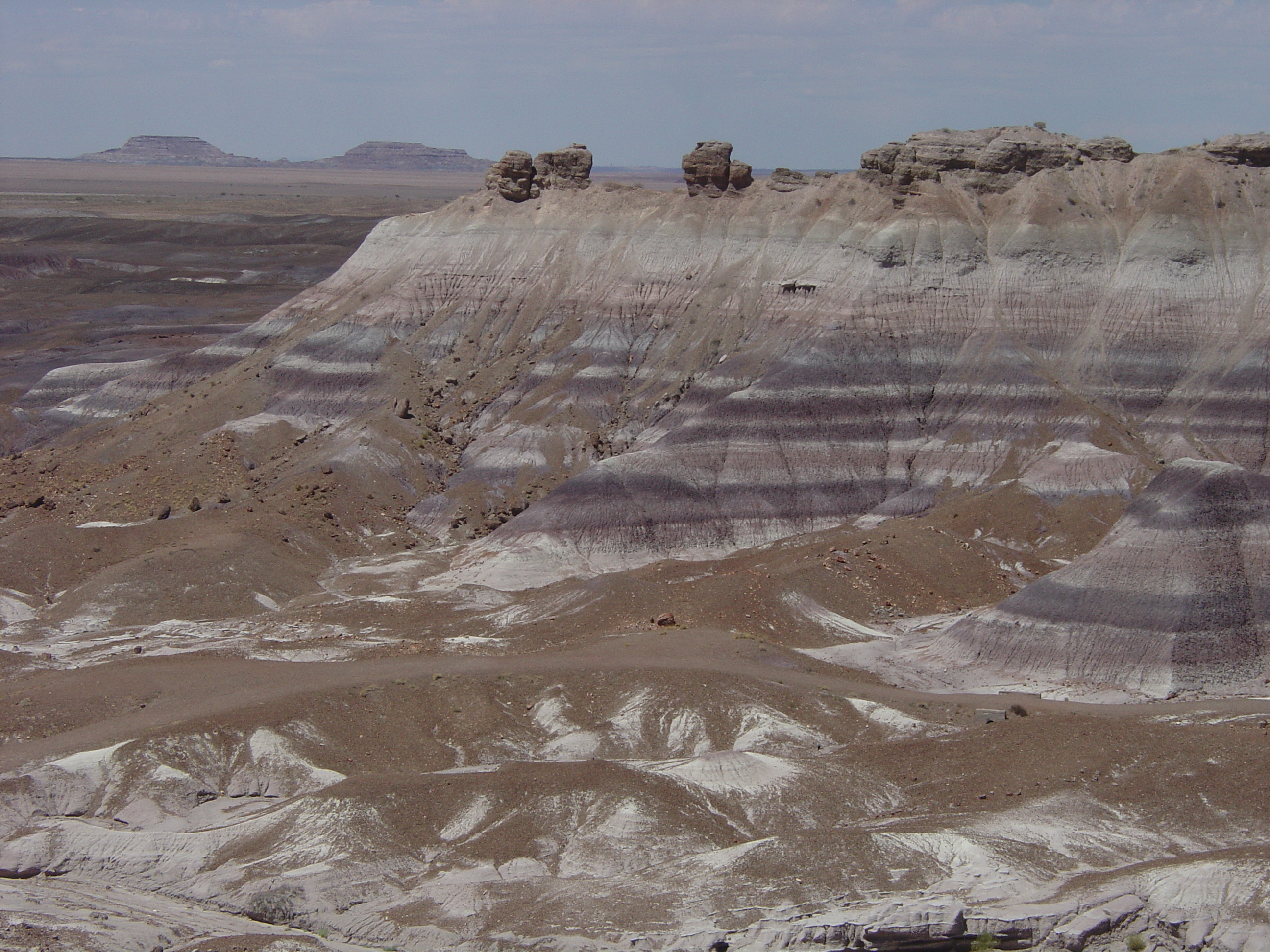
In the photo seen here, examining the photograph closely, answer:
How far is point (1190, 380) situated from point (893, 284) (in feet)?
54.8

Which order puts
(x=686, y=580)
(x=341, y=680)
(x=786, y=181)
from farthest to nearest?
(x=786, y=181), (x=686, y=580), (x=341, y=680)

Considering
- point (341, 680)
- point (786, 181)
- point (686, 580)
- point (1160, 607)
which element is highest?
point (786, 181)

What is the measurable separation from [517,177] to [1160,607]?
5791 cm

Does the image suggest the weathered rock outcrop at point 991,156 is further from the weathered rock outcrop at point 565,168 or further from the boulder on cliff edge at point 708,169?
the weathered rock outcrop at point 565,168

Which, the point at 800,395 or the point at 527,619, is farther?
the point at 800,395

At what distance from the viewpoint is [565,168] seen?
3647 inches

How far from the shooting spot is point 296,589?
58.8 m

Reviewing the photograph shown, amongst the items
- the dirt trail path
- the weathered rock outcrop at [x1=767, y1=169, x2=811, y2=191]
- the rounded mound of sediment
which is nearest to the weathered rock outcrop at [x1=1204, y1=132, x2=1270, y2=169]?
the weathered rock outcrop at [x1=767, y1=169, x2=811, y2=191]

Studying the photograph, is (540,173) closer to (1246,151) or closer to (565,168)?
(565,168)

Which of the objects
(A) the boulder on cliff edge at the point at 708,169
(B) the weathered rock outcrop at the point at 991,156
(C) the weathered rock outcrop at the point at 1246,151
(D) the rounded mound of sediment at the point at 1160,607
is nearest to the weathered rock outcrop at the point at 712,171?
(A) the boulder on cliff edge at the point at 708,169

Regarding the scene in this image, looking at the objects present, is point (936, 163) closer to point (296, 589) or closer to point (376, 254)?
point (376, 254)

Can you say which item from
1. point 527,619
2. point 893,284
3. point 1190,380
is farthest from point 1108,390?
point 527,619

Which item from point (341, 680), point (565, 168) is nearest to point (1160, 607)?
point (341, 680)

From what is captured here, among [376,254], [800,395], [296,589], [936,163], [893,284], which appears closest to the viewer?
[296,589]
